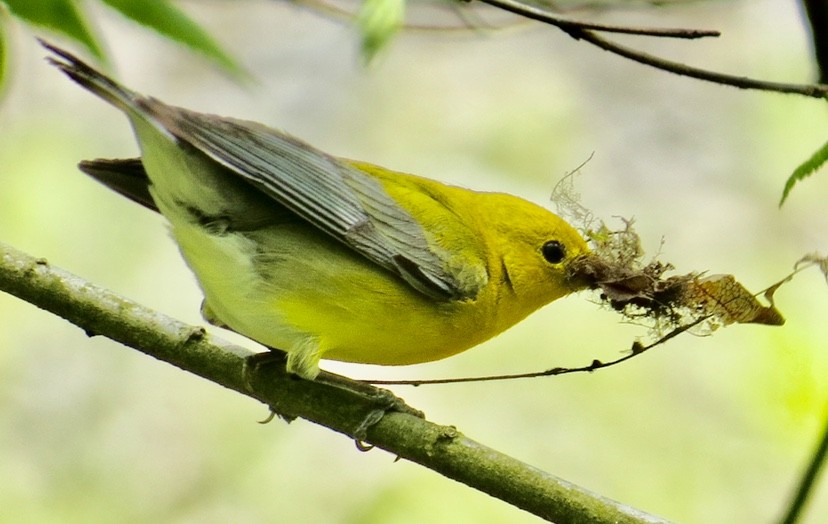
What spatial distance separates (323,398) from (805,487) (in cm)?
208

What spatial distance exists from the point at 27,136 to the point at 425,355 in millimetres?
4212

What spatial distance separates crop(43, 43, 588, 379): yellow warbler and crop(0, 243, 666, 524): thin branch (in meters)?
Result: 0.14

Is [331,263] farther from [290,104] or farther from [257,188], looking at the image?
[290,104]

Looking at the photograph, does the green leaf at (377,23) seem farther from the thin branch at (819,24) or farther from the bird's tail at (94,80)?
the bird's tail at (94,80)

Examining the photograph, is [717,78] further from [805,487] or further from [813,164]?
[805,487]

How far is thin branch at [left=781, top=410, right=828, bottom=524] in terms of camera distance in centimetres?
154

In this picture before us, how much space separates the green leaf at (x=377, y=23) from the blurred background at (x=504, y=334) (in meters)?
2.74

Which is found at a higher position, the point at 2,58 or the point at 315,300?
the point at 315,300

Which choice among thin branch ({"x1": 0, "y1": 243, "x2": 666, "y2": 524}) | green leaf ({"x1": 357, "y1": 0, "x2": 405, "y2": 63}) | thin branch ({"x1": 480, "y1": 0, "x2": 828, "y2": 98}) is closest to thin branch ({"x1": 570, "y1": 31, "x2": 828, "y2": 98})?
thin branch ({"x1": 480, "y1": 0, "x2": 828, "y2": 98})

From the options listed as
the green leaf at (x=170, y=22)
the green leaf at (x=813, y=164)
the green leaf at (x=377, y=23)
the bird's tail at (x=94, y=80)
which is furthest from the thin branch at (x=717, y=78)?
the bird's tail at (x=94, y=80)

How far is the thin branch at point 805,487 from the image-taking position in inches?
60.8

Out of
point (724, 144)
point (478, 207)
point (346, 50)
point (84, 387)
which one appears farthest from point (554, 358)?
point (346, 50)

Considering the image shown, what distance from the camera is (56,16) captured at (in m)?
2.48

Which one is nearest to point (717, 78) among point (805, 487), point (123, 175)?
point (805, 487)
